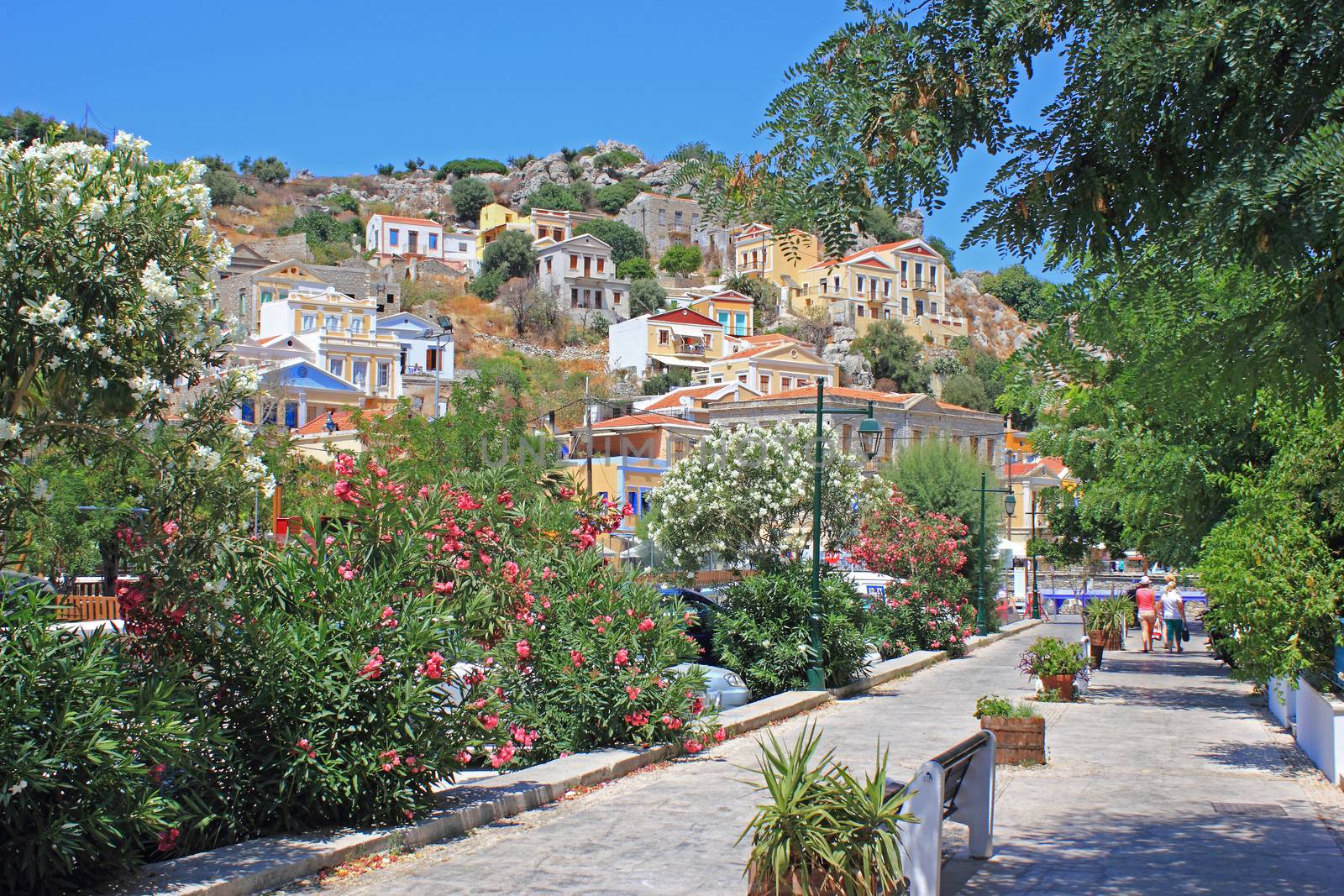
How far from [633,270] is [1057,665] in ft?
374

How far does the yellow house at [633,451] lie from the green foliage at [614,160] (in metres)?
124

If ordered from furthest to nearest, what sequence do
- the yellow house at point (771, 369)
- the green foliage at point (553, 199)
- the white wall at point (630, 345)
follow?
the green foliage at point (553, 199) < the white wall at point (630, 345) < the yellow house at point (771, 369)

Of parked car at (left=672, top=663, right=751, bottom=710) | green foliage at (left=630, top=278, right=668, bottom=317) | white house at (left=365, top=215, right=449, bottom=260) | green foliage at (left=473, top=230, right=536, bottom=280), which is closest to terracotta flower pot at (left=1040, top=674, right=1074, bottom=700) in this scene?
parked car at (left=672, top=663, right=751, bottom=710)

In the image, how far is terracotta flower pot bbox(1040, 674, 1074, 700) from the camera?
58.7ft

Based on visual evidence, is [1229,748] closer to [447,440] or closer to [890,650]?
[890,650]

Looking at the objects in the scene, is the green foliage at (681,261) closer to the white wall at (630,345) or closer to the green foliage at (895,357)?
the green foliage at (895,357)

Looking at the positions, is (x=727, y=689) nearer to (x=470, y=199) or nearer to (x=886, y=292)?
(x=886, y=292)

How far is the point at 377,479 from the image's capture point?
9.58 metres

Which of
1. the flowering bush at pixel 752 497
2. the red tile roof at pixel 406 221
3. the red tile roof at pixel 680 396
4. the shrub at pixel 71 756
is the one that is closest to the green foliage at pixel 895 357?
the red tile roof at pixel 680 396

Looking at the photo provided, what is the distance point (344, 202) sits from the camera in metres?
151

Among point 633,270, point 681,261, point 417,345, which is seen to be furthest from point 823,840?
point 681,261

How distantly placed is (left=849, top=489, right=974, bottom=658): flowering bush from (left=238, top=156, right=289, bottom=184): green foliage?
478 feet

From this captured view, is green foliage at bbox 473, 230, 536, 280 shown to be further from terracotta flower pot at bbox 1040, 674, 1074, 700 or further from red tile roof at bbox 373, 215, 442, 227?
terracotta flower pot at bbox 1040, 674, 1074, 700

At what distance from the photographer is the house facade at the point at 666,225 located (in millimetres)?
146250
